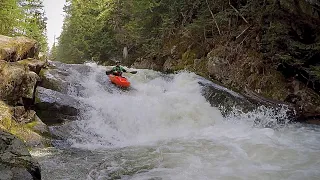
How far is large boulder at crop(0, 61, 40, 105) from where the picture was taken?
7527mm

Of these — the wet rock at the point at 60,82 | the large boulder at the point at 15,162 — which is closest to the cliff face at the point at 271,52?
the wet rock at the point at 60,82

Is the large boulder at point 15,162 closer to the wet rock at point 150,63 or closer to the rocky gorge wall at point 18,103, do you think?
the rocky gorge wall at point 18,103

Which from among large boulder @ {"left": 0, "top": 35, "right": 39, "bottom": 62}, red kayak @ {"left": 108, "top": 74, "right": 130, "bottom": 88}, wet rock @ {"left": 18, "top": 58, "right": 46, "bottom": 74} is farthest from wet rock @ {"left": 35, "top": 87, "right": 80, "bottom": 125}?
red kayak @ {"left": 108, "top": 74, "right": 130, "bottom": 88}

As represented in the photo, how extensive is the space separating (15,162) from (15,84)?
17.4ft

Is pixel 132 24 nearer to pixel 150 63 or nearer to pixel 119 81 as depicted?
pixel 150 63

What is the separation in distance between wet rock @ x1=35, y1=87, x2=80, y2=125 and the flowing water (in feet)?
1.12

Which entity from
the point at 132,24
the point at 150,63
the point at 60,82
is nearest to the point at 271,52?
the point at 60,82

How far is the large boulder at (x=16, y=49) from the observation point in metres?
8.77

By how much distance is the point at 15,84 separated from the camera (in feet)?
25.4

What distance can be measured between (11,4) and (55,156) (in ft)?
34.7

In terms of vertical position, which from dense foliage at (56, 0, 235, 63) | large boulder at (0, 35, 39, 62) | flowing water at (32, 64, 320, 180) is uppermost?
dense foliage at (56, 0, 235, 63)

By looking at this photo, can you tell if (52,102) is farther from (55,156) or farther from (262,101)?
(262,101)

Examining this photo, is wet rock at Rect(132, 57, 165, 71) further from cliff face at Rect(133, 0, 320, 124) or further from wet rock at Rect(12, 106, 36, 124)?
wet rock at Rect(12, 106, 36, 124)

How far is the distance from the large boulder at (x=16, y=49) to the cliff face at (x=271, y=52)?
7.62m
